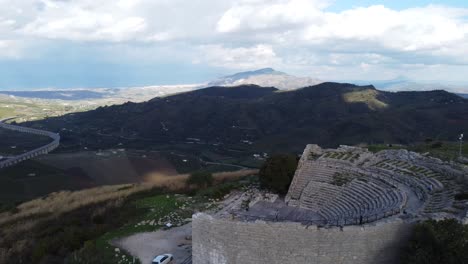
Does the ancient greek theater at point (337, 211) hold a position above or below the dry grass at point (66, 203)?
above

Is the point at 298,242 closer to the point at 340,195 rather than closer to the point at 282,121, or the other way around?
the point at 340,195

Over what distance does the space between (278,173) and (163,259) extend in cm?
1259

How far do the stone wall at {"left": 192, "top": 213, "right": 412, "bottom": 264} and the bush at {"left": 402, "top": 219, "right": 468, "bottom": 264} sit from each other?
0.80 meters

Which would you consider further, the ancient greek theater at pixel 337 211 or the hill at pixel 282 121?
the hill at pixel 282 121

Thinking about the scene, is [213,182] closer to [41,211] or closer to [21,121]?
[41,211]

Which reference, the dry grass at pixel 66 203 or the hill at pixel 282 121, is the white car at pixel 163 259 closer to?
the dry grass at pixel 66 203

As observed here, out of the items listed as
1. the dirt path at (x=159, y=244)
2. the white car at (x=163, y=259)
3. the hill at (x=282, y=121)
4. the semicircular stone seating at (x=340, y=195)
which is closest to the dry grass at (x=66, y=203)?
the semicircular stone seating at (x=340, y=195)

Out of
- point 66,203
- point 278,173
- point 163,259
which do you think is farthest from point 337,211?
point 66,203

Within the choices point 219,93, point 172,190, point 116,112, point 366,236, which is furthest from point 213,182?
point 219,93

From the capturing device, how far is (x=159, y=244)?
2080 centimetres

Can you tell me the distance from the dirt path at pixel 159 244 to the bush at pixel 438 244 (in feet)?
34.3

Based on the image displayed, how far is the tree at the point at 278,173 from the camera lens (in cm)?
2859

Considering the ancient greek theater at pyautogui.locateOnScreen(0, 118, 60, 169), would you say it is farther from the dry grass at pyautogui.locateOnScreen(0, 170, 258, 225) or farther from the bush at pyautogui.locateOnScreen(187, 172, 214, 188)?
the bush at pyautogui.locateOnScreen(187, 172, 214, 188)

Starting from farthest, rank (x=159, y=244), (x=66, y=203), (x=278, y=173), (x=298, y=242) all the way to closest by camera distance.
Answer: (x=66, y=203), (x=278, y=173), (x=159, y=244), (x=298, y=242)
